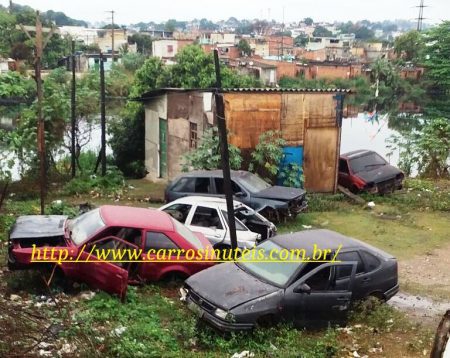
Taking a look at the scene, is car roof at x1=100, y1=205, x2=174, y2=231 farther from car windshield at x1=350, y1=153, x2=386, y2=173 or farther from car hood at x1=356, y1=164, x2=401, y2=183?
car windshield at x1=350, y1=153, x2=386, y2=173

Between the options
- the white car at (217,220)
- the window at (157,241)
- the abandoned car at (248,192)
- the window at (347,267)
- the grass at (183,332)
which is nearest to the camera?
the grass at (183,332)

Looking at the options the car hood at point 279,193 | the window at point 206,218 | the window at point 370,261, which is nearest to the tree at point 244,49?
the car hood at point 279,193

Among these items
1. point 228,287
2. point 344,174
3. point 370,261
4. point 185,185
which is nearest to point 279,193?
point 185,185

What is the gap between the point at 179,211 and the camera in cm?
1119

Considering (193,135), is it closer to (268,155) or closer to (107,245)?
(268,155)

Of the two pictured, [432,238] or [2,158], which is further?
[2,158]

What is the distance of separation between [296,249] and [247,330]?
5.25 ft

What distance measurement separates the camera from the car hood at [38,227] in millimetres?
8327

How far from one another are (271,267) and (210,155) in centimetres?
805

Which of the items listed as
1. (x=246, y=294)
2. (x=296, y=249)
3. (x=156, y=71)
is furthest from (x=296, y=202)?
(x=156, y=71)

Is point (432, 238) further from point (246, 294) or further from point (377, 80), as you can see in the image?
point (377, 80)

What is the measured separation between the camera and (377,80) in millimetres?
56781

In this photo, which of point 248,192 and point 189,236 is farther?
point 248,192

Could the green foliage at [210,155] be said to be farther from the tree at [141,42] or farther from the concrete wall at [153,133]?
the tree at [141,42]
